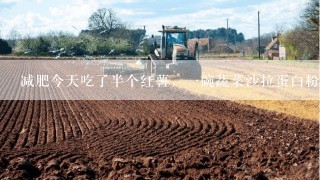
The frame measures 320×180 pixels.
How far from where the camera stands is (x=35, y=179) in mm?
7172

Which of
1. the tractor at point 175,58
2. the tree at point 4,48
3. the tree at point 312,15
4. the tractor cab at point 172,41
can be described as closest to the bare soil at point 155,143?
the tractor at point 175,58

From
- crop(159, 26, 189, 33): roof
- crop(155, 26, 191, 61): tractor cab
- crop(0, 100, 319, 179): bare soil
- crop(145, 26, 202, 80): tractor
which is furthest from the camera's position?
crop(159, 26, 189, 33): roof

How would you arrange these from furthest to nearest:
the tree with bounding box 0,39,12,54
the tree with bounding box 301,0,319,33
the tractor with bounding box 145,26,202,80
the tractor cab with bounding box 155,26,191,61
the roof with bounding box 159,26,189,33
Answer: the tree with bounding box 0,39,12,54 → the tree with bounding box 301,0,319,33 → the roof with bounding box 159,26,189,33 → the tractor cab with bounding box 155,26,191,61 → the tractor with bounding box 145,26,202,80

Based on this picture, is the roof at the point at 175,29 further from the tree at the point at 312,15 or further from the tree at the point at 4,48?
the tree at the point at 4,48

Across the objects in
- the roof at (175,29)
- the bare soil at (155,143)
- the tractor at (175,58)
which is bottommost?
the bare soil at (155,143)

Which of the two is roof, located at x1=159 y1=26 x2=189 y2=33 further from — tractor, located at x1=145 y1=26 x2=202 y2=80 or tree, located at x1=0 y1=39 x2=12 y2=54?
tree, located at x1=0 y1=39 x2=12 y2=54

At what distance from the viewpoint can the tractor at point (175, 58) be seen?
78.2 ft

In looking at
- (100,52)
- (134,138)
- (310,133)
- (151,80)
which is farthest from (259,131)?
(100,52)

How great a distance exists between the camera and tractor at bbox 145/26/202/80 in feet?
78.2

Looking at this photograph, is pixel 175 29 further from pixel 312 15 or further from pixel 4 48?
pixel 4 48

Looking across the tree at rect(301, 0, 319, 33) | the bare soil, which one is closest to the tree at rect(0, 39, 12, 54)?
the tree at rect(301, 0, 319, 33)

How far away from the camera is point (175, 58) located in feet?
79.3

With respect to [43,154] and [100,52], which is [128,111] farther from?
[100,52]

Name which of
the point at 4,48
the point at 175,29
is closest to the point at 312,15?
the point at 175,29
